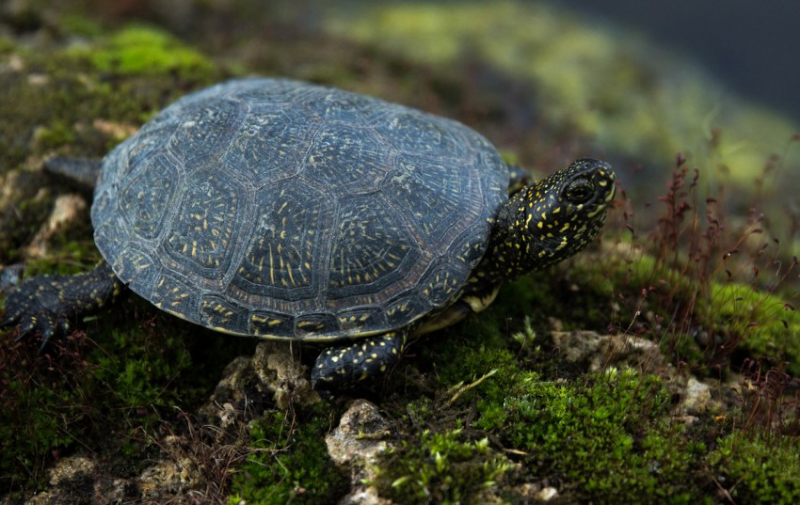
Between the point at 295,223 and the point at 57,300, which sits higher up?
the point at 295,223

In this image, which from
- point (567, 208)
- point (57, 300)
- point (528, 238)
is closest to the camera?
point (567, 208)

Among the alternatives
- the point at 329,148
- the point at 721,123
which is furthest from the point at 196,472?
the point at 721,123

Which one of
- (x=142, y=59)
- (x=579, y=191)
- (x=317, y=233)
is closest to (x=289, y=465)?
(x=317, y=233)

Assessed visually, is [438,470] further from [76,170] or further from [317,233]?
[76,170]

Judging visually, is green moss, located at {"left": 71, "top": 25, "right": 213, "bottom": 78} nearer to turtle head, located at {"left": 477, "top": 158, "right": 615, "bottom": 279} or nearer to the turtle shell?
the turtle shell

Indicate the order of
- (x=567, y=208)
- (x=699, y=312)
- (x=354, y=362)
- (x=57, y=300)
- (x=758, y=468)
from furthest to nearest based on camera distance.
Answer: (x=699, y=312) < (x=57, y=300) < (x=567, y=208) < (x=354, y=362) < (x=758, y=468)

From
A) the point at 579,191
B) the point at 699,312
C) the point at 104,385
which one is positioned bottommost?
the point at 104,385
